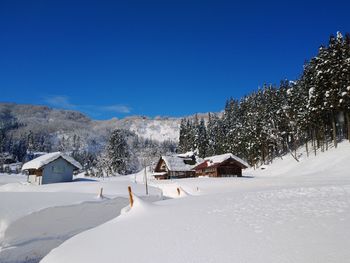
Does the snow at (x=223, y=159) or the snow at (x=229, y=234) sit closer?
the snow at (x=229, y=234)

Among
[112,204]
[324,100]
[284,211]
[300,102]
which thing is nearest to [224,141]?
[300,102]

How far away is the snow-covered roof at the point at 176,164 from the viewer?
72619 millimetres

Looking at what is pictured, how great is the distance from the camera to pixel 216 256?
7273 millimetres

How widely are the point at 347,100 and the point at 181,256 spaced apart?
49656 mm

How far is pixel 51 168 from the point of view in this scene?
5547cm

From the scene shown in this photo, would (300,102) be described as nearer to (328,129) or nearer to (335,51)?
(328,129)

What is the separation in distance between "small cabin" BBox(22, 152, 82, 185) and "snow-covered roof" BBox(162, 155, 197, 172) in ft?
70.2

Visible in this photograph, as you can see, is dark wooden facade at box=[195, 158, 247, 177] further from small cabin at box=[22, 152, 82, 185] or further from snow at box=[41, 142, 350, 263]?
snow at box=[41, 142, 350, 263]

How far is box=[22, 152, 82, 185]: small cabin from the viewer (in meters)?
54.1

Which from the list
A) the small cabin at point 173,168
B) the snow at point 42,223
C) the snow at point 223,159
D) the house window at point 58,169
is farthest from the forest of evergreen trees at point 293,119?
the house window at point 58,169

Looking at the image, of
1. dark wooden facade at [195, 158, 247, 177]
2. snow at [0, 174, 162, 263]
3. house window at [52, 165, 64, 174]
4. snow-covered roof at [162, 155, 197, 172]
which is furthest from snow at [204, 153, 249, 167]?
snow at [0, 174, 162, 263]

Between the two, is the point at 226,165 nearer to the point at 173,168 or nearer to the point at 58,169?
the point at 173,168

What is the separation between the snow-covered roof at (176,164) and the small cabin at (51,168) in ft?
70.2

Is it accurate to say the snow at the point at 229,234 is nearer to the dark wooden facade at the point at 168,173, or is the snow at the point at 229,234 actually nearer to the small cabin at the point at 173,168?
the small cabin at the point at 173,168
